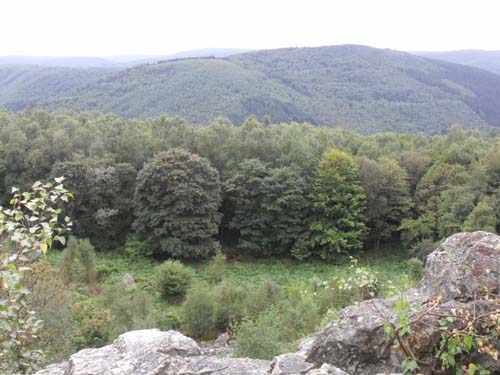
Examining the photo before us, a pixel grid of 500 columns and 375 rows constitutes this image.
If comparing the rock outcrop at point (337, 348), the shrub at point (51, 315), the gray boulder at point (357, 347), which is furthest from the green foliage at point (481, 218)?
the shrub at point (51, 315)

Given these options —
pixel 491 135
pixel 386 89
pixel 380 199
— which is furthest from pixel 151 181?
pixel 386 89

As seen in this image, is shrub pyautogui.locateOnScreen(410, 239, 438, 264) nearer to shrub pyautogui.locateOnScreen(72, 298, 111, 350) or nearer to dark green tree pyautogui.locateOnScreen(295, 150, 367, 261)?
dark green tree pyautogui.locateOnScreen(295, 150, 367, 261)

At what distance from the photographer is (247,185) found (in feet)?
126

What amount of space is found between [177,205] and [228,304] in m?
13.3

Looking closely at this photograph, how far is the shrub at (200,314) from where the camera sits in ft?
74.6

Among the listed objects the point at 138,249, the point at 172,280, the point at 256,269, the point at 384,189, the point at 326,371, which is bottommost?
the point at 256,269

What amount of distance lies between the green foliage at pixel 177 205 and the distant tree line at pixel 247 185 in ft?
0.31

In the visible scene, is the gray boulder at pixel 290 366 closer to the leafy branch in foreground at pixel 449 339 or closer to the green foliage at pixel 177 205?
the leafy branch in foreground at pixel 449 339

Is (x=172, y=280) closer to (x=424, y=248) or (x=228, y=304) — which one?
(x=228, y=304)

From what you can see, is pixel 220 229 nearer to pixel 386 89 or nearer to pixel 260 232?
pixel 260 232

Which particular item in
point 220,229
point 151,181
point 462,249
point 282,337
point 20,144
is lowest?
point 220,229

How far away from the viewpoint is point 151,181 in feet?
117

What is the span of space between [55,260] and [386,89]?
159213mm

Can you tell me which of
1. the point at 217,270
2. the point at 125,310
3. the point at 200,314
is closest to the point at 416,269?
the point at 217,270
